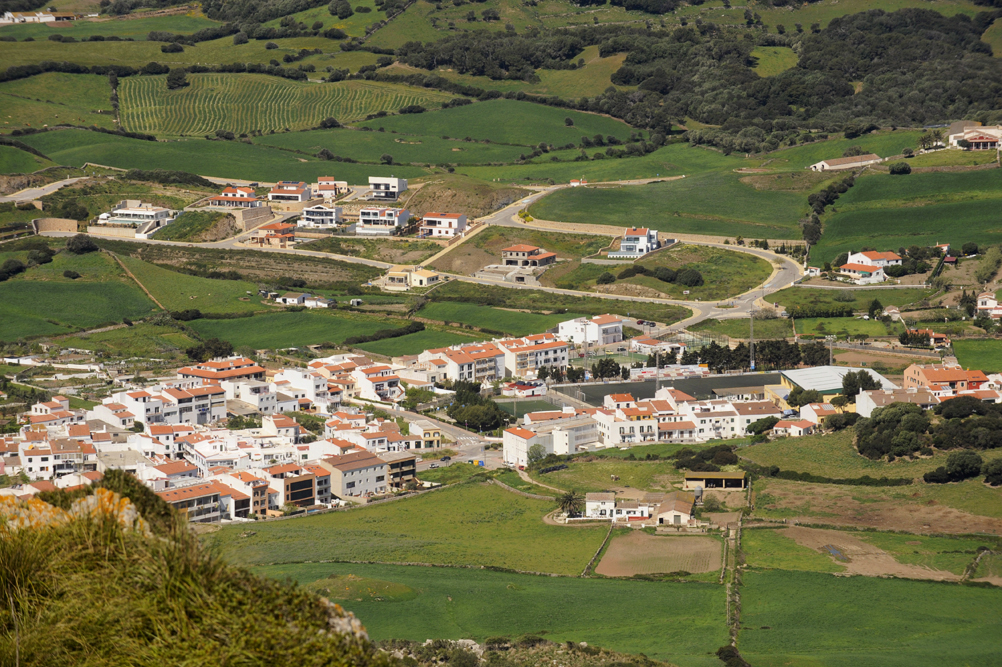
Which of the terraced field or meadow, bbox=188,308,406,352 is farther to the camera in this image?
the terraced field

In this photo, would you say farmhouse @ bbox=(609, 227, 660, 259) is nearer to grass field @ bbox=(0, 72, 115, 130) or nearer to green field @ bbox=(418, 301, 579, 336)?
green field @ bbox=(418, 301, 579, 336)

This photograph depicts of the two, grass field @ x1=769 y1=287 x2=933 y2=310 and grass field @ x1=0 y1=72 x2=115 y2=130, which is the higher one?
grass field @ x1=0 y1=72 x2=115 y2=130

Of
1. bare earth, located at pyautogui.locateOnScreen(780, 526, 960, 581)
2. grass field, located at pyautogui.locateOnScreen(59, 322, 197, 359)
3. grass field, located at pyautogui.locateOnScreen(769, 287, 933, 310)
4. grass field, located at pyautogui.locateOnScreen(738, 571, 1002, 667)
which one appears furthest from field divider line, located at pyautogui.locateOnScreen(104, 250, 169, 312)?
grass field, located at pyautogui.locateOnScreen(738, 571, 1002, 667)

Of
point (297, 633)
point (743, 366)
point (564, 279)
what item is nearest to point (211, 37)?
point (564, 279)

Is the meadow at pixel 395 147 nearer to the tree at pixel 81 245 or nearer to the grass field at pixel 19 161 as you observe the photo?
the grass field at pixel 19 161

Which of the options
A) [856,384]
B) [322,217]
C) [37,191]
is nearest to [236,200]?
[322,217]

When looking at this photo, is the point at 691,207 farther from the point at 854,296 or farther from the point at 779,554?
the point at 779,554

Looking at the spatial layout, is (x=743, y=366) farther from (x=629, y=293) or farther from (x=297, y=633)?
(x=297, y=633)
